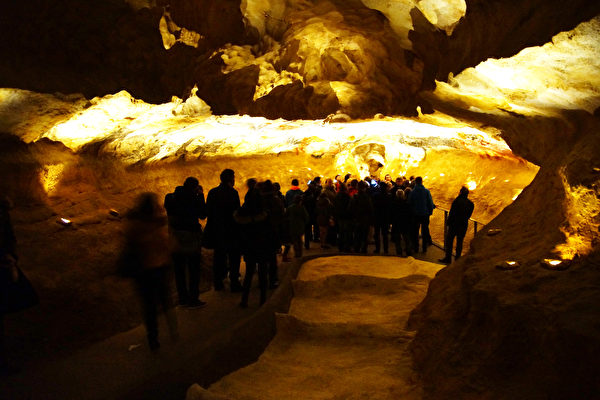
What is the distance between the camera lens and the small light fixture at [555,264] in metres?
3.63

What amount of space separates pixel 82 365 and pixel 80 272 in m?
3.48

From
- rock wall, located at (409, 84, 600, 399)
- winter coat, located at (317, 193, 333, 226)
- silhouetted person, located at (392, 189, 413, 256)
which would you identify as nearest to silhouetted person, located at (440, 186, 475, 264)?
silhouetted person, located at (392, 189, 413, 256)

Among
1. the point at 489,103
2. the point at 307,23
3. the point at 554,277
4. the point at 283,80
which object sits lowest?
the point at 554,277

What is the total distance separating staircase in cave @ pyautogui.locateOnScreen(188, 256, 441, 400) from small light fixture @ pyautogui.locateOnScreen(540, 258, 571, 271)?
57.3 inches

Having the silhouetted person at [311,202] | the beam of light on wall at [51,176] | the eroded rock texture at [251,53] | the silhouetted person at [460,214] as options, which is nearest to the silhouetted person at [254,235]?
the silhouetted person at [460,214]

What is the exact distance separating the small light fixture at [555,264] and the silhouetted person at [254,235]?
3.04 m

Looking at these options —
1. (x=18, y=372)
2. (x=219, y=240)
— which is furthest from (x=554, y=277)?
(x=18, y=372)

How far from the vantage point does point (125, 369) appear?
3.79 meters

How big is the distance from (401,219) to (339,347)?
473 centimetres

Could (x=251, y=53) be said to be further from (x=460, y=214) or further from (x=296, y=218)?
(x=460, y=214)

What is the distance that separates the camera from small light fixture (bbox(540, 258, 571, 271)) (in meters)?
3.63

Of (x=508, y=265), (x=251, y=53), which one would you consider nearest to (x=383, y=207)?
(x=508, y=265)

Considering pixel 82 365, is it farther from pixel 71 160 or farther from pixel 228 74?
pixel 71 160

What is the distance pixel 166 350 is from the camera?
13.7 feet
